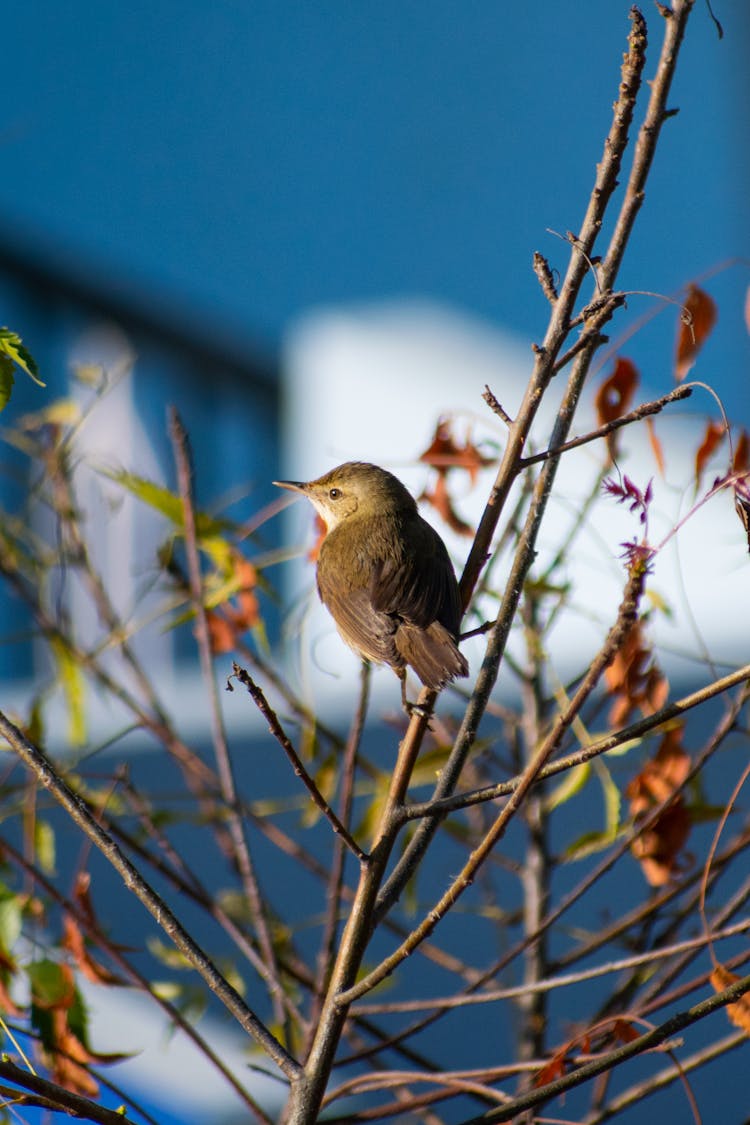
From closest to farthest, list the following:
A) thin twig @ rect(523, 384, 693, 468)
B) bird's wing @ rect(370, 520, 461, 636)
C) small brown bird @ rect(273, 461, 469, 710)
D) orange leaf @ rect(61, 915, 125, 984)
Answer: thin twig @ rect(523, 384, 693, 468) → orange leaf @ rect(61, 915, 125, 984) → small brown bird @ rect(273, 461, 469, 710) → bird's wing @ rect(370, 520, 461, 636)

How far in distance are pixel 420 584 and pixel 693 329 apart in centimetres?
74

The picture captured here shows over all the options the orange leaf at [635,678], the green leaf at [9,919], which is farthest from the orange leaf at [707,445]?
the green leaf at [9,919]

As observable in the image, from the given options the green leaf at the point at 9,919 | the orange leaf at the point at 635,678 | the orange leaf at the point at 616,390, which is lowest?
the green leaf at the point at 9,919

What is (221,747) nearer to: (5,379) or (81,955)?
(81,955)

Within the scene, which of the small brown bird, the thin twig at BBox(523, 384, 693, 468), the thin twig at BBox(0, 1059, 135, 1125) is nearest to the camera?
the thin twig at BBox(0, 1059, 135, 1125)

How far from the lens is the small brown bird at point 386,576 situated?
2.09 metres

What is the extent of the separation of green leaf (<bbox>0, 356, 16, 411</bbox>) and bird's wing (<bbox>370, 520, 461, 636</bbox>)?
36.5 inches

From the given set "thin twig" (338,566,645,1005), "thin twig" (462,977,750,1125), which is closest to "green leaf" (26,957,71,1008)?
"thin twig" (338,566,645,1005)

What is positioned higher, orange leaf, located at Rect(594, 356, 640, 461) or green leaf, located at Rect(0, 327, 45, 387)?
orange leaf, located at Rect(594, 356, 640, 461)

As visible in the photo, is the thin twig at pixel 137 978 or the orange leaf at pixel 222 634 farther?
the orange leaf at pixel 222 634

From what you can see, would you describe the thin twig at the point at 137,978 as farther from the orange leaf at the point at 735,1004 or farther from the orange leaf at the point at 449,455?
the orange leaf at the point at 449,455

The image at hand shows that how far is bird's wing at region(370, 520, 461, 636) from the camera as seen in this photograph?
221cm

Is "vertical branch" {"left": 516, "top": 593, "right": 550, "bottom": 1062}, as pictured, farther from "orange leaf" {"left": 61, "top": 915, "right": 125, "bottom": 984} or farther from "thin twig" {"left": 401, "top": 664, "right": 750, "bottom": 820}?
"thin twig" {"left": 401, "top": 664, "right": 750, "bottom": 820}

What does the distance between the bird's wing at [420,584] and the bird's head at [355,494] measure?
0.82ft
